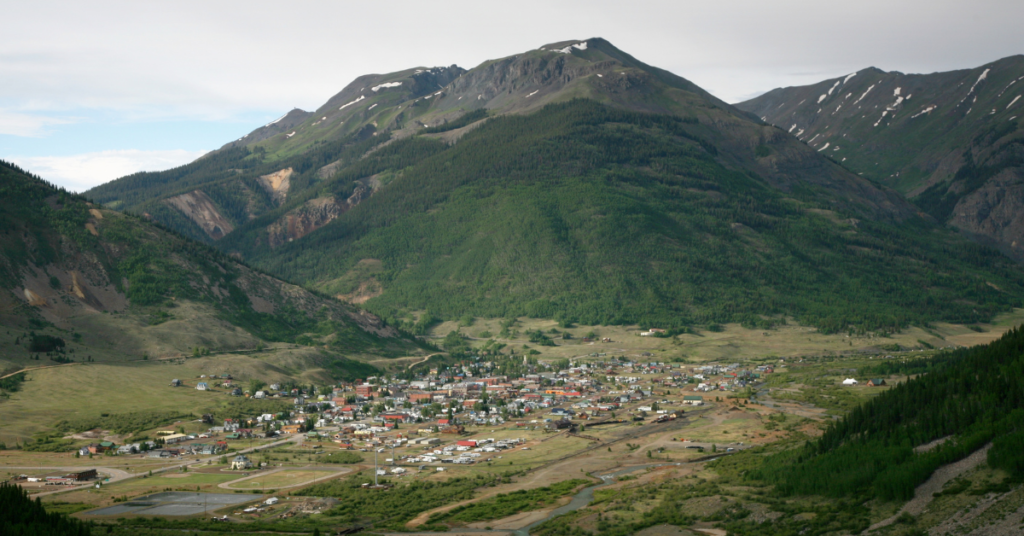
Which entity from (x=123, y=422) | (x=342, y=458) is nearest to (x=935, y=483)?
(x=342, y=458)

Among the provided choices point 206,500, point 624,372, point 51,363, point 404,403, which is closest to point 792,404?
point 624,372

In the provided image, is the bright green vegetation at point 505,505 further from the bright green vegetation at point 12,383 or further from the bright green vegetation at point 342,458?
the bright green vegetation at point 12,383

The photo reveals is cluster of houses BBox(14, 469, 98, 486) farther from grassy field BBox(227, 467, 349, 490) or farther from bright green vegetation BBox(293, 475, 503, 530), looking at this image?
bright green vegetation BBox(293, 475, 503, 530)

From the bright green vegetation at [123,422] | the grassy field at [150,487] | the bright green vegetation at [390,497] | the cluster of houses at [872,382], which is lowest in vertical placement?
the cluster of houses at [872,382]

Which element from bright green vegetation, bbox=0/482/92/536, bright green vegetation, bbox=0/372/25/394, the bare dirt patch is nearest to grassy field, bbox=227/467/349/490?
bright green vegetation, bbox=0/482/92/536

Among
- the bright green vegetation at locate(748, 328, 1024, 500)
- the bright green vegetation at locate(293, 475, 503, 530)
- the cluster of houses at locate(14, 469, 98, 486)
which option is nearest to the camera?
the bright green vegetation at locate(748, 328, 1024, 500)

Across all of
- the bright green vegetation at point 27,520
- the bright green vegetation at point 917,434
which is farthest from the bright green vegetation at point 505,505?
the bright green vegetation at point 27,520

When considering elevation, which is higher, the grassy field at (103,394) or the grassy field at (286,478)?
the grassy field at (103,394)
